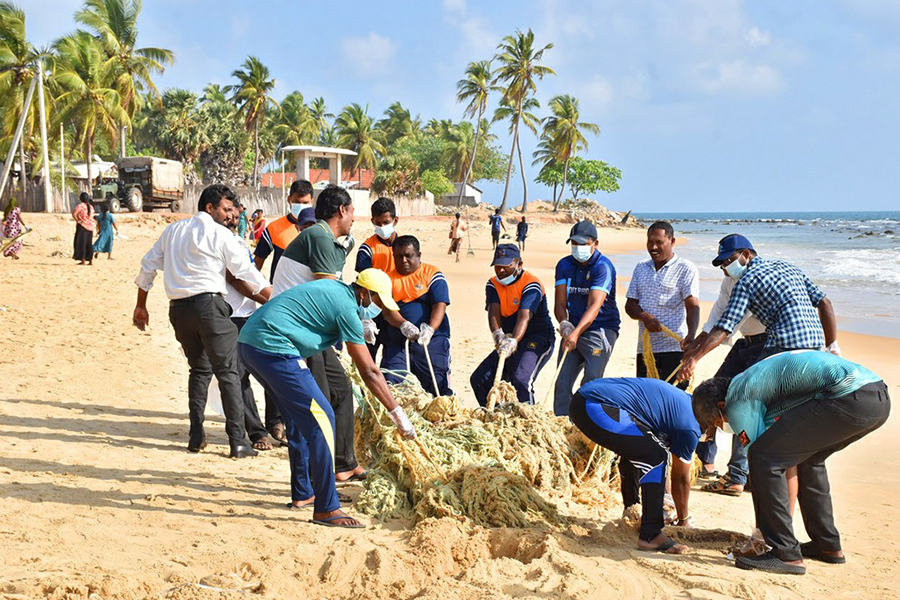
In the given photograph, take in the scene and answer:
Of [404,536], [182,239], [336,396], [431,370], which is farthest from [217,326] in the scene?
[404,536]

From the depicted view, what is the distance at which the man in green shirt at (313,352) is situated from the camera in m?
4.41

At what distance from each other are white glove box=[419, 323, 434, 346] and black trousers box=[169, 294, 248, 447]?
1.41 meters

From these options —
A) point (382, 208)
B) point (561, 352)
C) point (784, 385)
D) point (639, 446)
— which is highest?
point (382, 208)

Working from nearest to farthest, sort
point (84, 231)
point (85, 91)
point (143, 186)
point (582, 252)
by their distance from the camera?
1. point (582, 252)
2. point (84, 231)
3. point (85, 91)
4. point (143, 186)

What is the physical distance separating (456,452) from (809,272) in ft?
79.6

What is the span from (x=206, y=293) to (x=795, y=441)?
3935 mm

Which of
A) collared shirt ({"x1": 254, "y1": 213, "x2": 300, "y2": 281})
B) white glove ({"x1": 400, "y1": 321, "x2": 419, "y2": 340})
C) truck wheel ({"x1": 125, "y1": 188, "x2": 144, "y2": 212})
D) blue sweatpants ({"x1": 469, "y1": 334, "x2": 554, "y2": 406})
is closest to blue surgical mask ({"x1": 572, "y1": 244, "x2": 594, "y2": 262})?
blue sweatpants ({"x1": 469, "y1": 334, "x2": 554, "y2": 406})

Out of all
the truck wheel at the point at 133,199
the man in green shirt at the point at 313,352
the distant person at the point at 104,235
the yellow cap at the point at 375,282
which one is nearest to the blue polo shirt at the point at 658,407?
the man in green shirt at the point at 313,352

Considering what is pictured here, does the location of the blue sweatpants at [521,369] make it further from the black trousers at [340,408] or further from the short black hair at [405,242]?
the black trousers at [340,408]

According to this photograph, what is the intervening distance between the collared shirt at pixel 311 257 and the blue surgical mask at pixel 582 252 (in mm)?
2076

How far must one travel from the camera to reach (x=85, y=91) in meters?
31.4

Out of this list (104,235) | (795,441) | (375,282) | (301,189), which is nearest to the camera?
(795,441)

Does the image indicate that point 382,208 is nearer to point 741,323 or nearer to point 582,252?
point 582,252

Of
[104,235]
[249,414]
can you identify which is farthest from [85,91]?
[249,414]
